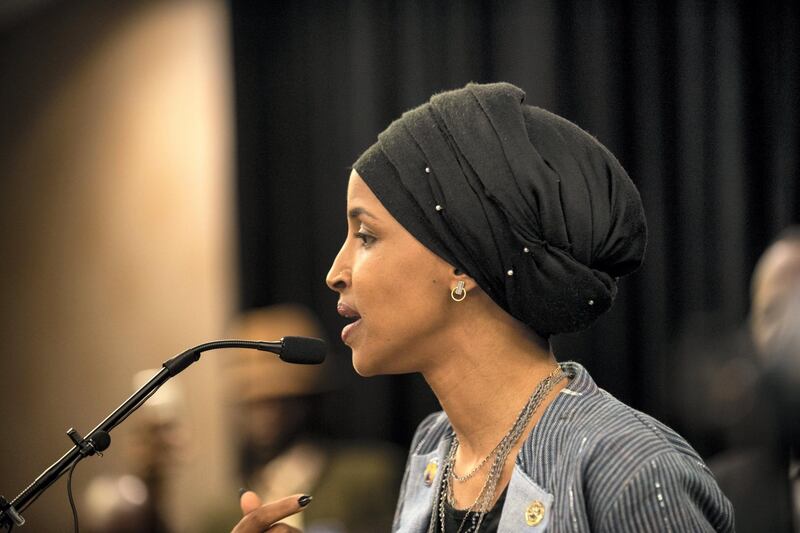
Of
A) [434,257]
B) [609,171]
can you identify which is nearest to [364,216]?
[434,257]

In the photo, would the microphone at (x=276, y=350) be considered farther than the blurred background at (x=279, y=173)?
No

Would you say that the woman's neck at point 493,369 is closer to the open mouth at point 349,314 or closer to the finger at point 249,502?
the open mouth at point 349,314

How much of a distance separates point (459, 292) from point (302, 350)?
0.75ft

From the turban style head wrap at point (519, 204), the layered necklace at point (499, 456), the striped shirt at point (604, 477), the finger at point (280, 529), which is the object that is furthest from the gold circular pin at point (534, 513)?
the finger at point (280, 529)

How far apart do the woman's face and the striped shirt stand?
8.2 inches

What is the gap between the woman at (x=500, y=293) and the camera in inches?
55.7

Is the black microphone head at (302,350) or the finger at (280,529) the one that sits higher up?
the black microphone head at (302,350)

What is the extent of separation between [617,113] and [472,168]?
2.05 meters

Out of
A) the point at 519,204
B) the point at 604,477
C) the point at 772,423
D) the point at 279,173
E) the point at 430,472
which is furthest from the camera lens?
the point at 279,173

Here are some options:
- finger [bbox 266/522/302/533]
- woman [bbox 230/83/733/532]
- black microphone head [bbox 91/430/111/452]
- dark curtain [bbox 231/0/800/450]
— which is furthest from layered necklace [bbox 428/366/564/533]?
dark curtain [bbox 231/0/800/450]

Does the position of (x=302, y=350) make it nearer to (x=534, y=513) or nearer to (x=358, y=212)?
(x=358, y=212)

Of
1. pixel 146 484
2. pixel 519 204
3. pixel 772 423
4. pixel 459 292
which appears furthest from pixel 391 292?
pixel 146 484

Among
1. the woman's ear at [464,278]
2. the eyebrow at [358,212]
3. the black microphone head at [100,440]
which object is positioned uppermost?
the eyebrow at [358,212]

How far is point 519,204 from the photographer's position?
1.46m
